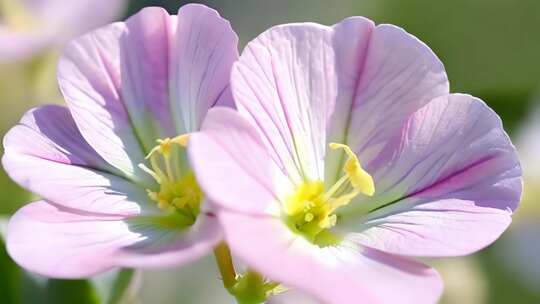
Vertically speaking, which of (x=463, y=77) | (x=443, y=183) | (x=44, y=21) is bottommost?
(x=463, y=77)

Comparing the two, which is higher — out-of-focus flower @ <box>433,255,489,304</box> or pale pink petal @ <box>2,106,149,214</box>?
pale pink petal @ <box>2,106,149,214</box>

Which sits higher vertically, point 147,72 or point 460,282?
point 147,72

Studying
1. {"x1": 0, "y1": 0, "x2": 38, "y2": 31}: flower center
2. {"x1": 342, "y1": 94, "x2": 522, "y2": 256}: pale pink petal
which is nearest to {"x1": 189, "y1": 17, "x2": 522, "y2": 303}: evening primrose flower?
{"x1": 342, "y1": 94, "x2": 522, "y2": 256}: pale pink petal

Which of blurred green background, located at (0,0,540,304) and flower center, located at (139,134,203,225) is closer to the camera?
flower center, located at (139,134,203,225)

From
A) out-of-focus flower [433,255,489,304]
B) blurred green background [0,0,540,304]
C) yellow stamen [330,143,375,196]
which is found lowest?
blurred green background [0,0,540,304]

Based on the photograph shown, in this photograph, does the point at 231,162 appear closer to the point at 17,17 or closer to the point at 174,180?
the point at 174,180

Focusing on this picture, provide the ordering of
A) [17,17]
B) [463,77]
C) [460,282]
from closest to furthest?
[460,282] < [17,17] < [463,77]

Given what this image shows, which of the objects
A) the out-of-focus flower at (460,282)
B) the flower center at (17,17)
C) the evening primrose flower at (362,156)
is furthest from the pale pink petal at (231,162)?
the flower center at (17,17)

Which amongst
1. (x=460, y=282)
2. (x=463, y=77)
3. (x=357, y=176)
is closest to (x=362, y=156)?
(x=357, y=176)

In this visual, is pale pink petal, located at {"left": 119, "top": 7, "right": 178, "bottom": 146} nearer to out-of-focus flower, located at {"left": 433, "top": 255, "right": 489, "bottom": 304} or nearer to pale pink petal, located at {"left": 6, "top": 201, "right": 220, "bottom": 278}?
pale pink petal, located at {"left": 6, "top": 201, "right": 220, "bottom": 278}
